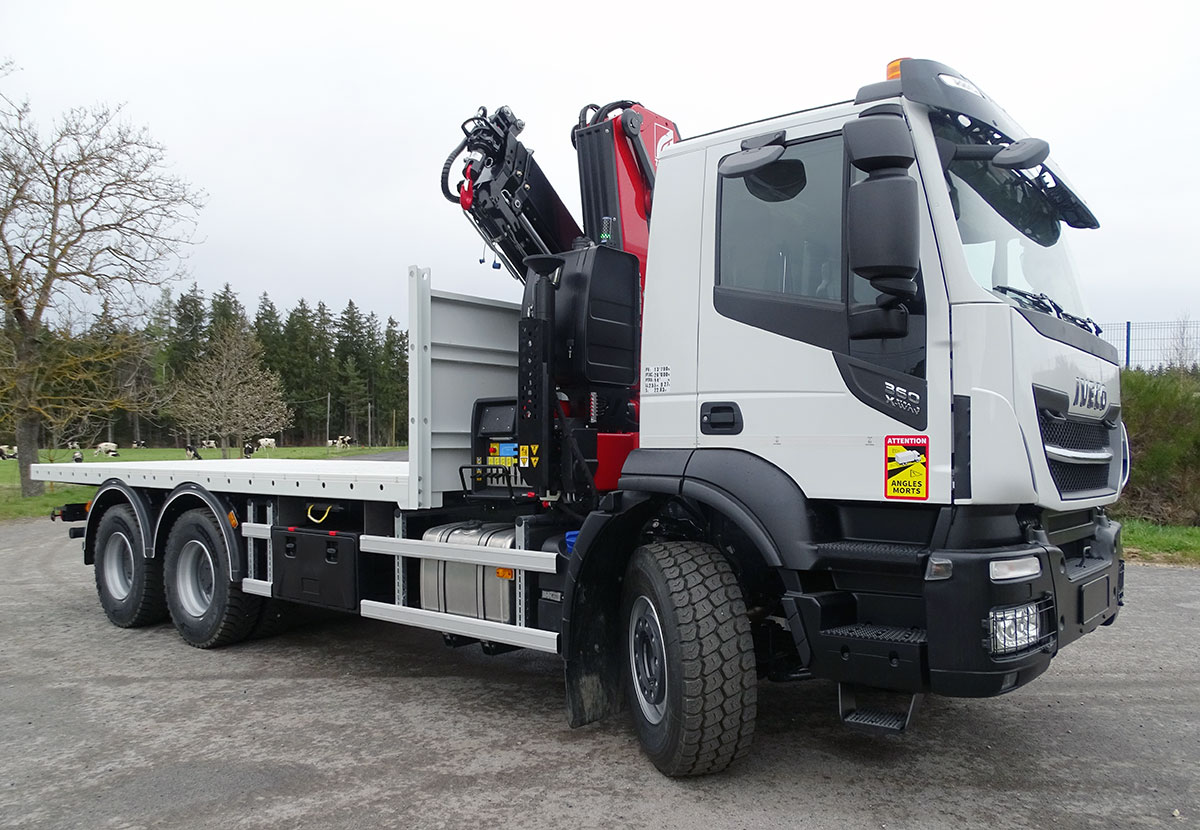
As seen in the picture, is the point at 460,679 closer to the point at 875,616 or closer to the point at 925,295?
the point at 875,616

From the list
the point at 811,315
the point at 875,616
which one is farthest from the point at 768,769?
the point at 811,315

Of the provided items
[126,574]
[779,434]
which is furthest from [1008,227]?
[126,574]

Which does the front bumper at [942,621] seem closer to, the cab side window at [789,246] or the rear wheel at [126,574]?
the cab side window at [789,246]

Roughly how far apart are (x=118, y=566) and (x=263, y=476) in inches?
100

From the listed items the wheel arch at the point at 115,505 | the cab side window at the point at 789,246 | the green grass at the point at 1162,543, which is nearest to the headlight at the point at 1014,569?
the cab side window at the point at 789,246

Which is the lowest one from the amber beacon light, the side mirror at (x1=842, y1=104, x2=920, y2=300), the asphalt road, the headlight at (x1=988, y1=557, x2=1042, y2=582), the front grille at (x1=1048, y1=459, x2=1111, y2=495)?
the asphalt road

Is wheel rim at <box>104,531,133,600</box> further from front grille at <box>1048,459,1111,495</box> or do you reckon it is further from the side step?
front grille at <box>1048,459,1111,495</box>

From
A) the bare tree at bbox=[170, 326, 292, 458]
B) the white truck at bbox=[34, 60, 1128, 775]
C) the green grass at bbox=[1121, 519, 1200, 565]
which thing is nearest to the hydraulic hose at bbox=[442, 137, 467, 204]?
the white truck at bbox=[34, 60, 1128, 775]

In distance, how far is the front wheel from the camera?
380 centimetres

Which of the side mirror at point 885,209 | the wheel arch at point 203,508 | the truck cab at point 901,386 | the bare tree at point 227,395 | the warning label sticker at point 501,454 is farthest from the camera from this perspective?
the bare tree at point 227,395

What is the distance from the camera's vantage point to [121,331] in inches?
→ 800

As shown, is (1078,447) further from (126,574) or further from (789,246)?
(126,574)

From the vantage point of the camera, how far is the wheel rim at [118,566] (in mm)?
7766

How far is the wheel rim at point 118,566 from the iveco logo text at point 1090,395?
737cm
